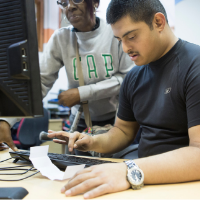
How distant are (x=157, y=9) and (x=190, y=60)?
0.89 feet

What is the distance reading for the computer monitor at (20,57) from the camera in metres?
0.51

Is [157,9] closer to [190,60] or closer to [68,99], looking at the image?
[190,60]

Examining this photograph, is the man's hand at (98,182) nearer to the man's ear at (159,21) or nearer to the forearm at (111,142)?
the forearm at (111,142)

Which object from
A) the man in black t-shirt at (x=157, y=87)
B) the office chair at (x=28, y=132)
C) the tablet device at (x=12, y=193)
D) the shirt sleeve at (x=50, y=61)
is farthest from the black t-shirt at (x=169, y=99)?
the office chair at (x=28, y=132)

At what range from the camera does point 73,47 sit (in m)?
1.36

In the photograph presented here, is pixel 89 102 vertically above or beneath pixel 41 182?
above

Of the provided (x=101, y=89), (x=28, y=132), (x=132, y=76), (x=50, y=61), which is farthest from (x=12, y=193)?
(x=28, y=132)

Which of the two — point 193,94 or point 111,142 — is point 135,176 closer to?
point 193,94

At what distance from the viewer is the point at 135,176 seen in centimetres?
56

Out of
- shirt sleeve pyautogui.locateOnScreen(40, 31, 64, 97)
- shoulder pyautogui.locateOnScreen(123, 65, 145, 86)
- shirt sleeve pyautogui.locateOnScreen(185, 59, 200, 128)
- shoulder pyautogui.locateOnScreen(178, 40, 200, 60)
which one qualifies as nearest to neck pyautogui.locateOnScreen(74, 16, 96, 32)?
shirt sleeve pyautogui.locateOnScreen(40, 31, 64, 97)

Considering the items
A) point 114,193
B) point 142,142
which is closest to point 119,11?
point 142,142

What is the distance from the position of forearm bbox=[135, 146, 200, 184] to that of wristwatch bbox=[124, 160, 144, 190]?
0.05 feet

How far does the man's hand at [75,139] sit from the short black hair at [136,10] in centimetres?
51

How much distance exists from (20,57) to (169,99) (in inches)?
22.4
